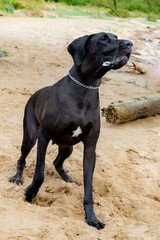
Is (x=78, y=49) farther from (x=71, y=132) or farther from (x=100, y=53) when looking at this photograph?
(x=71, y=132)

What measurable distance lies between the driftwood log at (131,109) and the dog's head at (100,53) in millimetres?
2694

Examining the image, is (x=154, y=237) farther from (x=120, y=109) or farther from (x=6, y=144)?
(x=120, y=109)

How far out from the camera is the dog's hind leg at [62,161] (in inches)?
200

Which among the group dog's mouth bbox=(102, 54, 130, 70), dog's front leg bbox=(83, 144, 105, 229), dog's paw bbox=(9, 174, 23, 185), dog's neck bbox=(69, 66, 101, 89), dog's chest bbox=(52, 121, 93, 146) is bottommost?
dog's paw bbox=(9, 174, 23, 185)

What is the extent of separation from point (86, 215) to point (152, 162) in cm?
164

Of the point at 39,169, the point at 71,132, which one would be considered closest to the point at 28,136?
the point at 39,169

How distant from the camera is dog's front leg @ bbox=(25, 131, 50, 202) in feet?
14.2

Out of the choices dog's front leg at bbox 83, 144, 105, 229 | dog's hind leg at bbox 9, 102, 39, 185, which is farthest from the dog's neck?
dog's hind leg at bbox 9, 102, 39, 185

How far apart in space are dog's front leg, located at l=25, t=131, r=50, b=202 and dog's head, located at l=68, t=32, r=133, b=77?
658mm

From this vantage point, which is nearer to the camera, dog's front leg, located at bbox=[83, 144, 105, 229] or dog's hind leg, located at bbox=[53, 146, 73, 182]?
dog's front leg, located at bbox=[83, 144, 105, 229]

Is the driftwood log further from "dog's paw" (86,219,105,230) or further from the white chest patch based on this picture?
"dog's paw" (86,219,105,230)

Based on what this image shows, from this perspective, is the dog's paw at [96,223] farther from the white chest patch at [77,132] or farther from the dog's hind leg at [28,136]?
the dog's hind leg at [28,136]

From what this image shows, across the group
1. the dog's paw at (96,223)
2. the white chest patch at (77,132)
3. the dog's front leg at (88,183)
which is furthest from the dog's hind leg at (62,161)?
the dog's paw at (96,223)

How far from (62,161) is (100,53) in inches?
55.0
